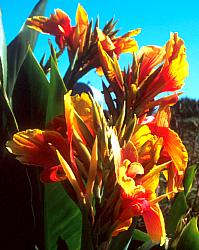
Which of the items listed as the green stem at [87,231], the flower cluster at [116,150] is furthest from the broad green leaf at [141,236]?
the green stem at [87,231]

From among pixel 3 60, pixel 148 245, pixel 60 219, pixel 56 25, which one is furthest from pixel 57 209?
pixel 56 25

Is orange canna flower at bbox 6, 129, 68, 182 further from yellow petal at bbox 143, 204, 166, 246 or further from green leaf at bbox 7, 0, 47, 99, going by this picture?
green leaf at bbox 7, 0, 47, 99

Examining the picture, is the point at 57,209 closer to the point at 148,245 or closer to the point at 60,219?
the point at 60,219

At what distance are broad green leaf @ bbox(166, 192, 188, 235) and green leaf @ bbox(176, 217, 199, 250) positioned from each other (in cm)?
12

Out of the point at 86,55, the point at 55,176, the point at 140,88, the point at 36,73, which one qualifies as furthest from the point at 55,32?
the point at 55,176

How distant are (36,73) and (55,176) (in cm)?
27

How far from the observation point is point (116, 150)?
52 centimetres

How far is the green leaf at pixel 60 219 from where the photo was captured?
0.71 m

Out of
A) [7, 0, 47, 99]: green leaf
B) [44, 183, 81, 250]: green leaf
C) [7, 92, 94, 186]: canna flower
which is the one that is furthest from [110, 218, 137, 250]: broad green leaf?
[7, 0, 47, 99]: green leaf

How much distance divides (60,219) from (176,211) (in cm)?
23

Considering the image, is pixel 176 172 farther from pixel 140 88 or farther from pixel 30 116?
pixel 30 116

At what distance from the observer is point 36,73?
2.59 ft

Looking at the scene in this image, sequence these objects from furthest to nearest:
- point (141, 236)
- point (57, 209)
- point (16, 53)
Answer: point (16, 53), point (141, 236), point (57, 209)

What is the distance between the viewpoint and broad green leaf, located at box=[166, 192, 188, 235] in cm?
88
